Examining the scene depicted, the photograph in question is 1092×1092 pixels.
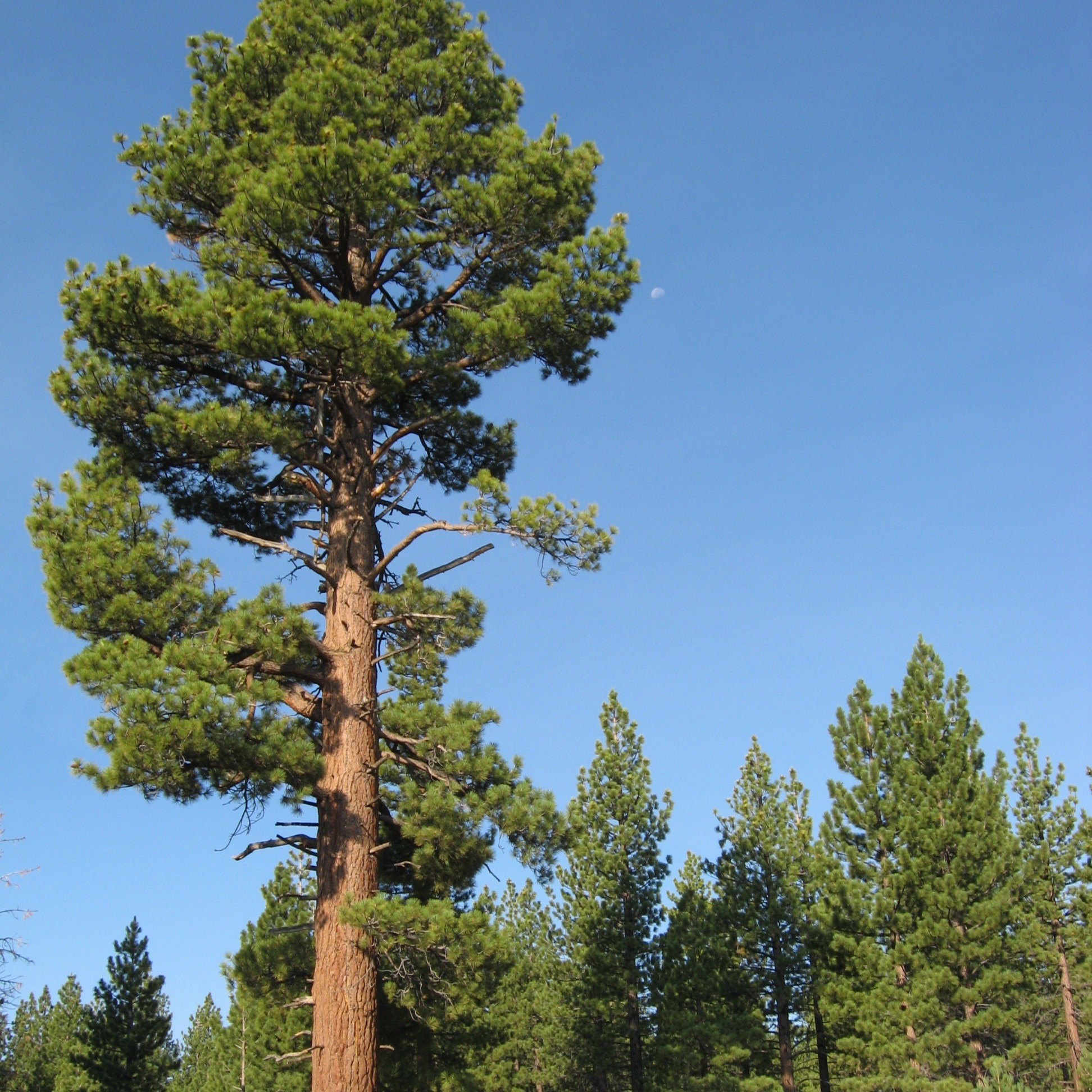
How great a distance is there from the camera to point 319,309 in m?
7.91

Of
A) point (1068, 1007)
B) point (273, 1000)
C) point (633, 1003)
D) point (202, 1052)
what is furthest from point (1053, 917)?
point (202, 1052)

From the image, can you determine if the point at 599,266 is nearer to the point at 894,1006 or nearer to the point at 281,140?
the point at 281,140

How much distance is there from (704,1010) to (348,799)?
19.8 m

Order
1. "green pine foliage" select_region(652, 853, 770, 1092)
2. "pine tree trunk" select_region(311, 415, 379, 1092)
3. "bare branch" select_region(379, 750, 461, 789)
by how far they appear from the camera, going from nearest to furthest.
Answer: "pine tree trunk" select_region(311, 415, 379, 1092)
"bare branch" select_region(379, 750, 461, 789)
"green pine foliage" select_region(652, 853, 770, 1092)

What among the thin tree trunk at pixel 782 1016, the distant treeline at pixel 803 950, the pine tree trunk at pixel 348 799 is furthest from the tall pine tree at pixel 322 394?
the thin tree trunk at pixel 782 1016

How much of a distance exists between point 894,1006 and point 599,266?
17899 millimetres

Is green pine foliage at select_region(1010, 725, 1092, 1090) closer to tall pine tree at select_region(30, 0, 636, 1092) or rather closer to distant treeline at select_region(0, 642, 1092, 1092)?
distant treeline at select_region(0, 642, 1092, 1092)

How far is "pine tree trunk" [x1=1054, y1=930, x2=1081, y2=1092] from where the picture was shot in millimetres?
23875

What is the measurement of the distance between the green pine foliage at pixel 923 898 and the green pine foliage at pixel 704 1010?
2.62 meters

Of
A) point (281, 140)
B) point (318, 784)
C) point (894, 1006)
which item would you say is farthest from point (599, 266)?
point (894, 1006)

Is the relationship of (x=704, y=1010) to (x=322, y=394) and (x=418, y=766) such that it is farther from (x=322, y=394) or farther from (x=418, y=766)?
(x=322, y=394)

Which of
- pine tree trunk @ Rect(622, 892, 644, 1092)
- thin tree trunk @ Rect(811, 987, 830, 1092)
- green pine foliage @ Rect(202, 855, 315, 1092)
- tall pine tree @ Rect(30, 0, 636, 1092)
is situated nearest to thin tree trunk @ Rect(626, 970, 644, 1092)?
pine tree trunk @ Rect(622, 892, 644, 1092)

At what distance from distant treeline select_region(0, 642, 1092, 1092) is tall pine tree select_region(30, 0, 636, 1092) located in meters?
8.52

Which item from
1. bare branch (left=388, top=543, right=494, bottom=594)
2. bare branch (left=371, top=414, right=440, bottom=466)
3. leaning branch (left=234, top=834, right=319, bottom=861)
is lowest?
leaning branch (left=234, top=834, right=319, bottom=861)
